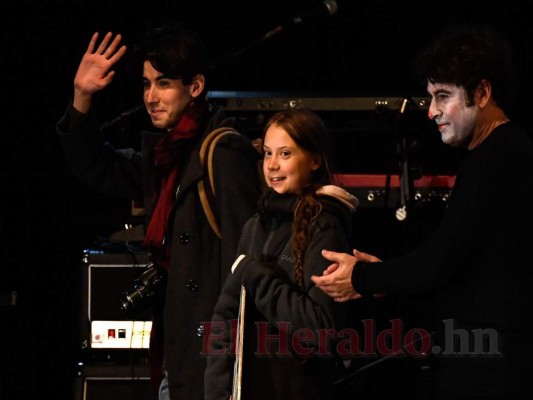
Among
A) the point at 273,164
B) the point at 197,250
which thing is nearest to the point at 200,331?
the point at 197,250

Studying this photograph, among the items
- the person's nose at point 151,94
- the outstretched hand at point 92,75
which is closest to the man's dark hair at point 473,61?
the person's nose at point 151,94

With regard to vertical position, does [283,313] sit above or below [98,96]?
below

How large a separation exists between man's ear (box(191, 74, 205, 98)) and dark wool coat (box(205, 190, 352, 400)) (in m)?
0.62

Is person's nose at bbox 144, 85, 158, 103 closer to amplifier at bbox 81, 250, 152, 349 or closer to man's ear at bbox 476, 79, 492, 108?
amplifier at bbox 81, 250, 152, 349

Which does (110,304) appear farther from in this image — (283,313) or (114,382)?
(283,313)

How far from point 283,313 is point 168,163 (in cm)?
81

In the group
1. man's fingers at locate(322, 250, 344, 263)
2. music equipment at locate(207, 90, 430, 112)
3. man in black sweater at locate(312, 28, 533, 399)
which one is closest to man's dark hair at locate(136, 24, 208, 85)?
music equipment at locate(207, 90, 430, 112)

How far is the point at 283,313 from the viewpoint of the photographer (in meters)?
2.60

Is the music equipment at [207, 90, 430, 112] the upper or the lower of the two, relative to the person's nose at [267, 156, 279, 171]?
upper

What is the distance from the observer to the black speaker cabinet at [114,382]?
3.72 m

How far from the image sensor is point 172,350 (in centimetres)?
311

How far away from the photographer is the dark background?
15.0 ft

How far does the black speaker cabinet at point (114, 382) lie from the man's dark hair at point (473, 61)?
1.80 metres

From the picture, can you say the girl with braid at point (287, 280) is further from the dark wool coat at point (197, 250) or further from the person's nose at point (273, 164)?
the dark wool coat at point (197, 250)
